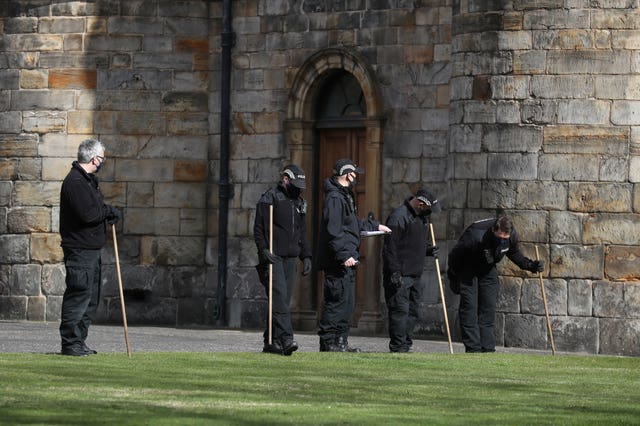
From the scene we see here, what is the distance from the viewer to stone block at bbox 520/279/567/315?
70.2 ft

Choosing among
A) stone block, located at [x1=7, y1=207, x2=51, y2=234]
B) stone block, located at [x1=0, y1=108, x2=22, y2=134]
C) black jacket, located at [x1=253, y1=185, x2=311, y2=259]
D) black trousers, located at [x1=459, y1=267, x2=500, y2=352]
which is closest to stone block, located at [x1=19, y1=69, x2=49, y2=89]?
stone block, located at [x1=0, y1=108, x2=22, y2=134]

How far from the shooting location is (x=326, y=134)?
24.5m

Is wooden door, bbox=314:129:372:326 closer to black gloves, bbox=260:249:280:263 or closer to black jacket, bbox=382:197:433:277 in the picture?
black jacket, bbox=382:197:433:277

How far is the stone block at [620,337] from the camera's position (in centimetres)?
2098

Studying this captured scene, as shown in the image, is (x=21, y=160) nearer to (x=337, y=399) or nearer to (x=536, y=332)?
(x=536, y=332)

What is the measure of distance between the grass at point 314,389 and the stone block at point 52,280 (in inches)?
299

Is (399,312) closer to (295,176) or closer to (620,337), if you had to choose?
(295,176)

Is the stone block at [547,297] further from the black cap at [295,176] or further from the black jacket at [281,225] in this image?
the black cap at [295,176]

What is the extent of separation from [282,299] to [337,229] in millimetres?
852

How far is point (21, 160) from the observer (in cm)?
2548

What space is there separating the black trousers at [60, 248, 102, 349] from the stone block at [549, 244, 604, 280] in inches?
243

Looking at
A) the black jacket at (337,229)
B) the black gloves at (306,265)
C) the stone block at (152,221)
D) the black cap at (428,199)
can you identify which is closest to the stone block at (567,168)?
the black cap at (428,199)

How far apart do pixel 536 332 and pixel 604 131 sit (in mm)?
2251

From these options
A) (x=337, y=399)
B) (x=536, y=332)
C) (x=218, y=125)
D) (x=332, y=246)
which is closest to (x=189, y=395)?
(x=337, y=399)
